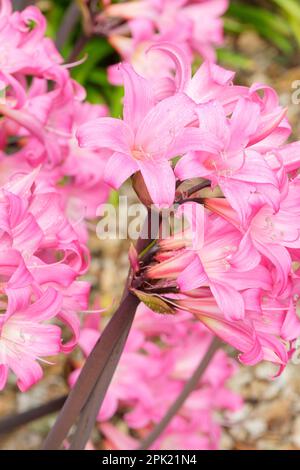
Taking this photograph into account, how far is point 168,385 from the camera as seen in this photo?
1.50m

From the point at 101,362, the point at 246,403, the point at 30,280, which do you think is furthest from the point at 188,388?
the point at 246,403

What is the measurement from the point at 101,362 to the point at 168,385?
65cm

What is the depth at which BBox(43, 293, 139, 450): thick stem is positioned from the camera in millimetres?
842

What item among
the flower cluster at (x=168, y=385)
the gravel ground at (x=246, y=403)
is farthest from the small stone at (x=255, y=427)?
the flower cluster at (x=168, y=385)

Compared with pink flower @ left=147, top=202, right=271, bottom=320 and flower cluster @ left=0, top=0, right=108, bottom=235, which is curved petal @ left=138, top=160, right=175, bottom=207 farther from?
flower cluster @ left=0, top=0, right=108, bottom=235

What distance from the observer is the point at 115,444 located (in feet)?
4.87

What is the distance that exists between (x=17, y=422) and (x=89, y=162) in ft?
1.28

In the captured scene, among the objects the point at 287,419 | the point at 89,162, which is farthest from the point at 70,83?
the point at 287,419

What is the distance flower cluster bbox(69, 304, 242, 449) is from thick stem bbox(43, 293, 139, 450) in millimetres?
486

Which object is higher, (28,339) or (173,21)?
(28,339)

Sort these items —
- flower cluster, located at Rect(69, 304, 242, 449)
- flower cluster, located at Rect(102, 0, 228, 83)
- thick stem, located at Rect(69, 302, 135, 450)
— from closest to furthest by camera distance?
thick stem, located at Rect(69, 302, 135, 450) < flower cluster, located at Rect(69, 304, 242, 449) < flower cluster, located at Rect(102, 0, 228, 83)

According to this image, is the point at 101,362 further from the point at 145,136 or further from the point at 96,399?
the point at 145,136

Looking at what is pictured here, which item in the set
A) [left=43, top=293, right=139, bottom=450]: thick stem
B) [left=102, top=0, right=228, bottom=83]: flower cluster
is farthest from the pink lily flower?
[left=102, top=0, right=228, bottom=83]: flower cluster

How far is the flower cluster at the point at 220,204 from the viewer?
0.78 metres
